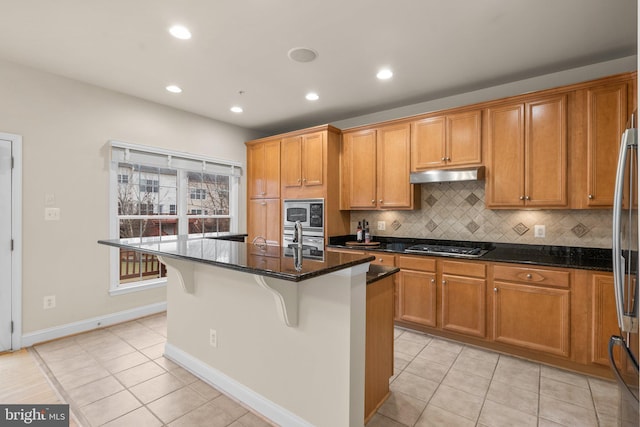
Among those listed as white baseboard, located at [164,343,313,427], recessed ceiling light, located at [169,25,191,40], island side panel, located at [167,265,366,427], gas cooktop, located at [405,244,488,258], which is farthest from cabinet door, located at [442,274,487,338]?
recessed ceiling light, located at [169,25,191,40]

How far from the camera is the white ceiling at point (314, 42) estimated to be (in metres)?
2.05

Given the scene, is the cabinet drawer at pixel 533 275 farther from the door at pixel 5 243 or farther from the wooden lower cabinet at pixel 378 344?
the door at pixel 5 243

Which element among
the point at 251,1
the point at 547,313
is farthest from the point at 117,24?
the point at 547,313

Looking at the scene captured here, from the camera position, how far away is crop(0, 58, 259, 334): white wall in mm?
2912

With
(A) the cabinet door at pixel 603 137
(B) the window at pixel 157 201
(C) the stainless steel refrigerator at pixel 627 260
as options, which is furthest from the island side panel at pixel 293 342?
(A) the cabinet door at pixel 603 137

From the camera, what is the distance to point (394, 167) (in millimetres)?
3746

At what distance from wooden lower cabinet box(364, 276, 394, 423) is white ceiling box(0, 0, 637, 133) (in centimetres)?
186

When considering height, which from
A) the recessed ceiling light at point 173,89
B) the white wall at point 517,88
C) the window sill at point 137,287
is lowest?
the window sill at point 137,287

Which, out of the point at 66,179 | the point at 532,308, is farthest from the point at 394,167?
the point at 66,179

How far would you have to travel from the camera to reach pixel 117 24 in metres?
2.23

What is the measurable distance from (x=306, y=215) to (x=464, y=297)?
218 centimetres

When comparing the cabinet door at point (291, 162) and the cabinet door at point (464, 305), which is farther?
the cabinet door at point (291, 162)

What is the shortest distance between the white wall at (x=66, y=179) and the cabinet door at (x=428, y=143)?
3247 mm

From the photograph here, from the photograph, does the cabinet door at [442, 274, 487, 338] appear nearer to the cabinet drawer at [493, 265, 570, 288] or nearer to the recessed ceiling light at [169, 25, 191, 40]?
the cabinet drawer at [493, 265, 570, 288]
